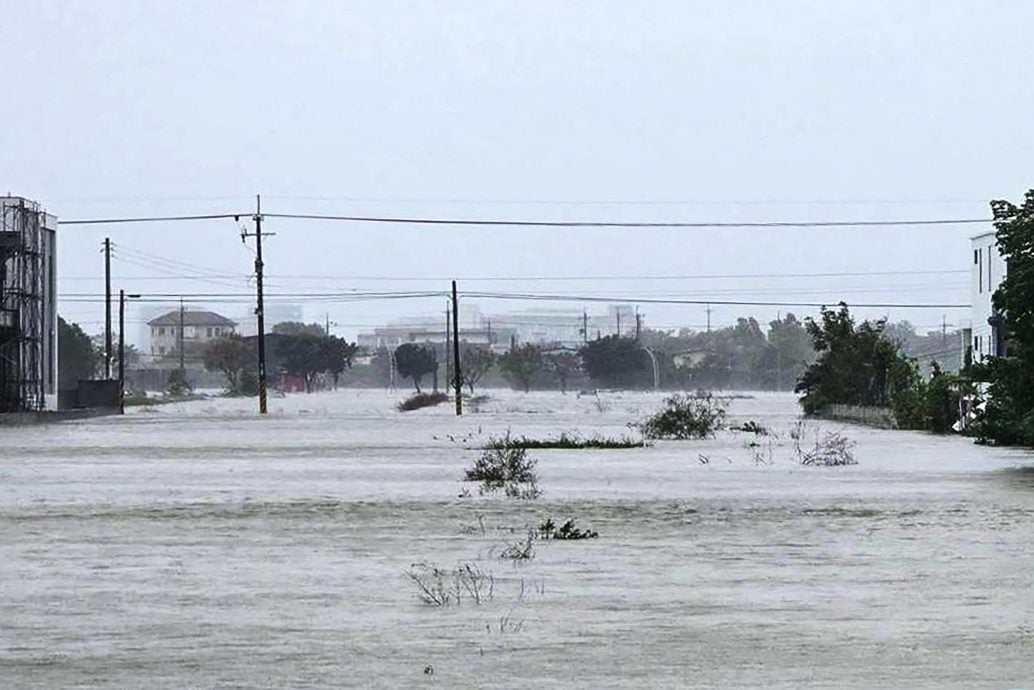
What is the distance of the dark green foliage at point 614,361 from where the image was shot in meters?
172

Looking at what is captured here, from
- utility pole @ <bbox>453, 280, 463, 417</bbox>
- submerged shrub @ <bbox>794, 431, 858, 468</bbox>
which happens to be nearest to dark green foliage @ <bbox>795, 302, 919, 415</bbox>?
utility pole @ <bbox>453, 280, 463, 417</bbox>

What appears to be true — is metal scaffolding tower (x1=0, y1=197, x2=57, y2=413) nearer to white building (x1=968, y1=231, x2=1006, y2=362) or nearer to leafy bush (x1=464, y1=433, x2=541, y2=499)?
white building (x1=968, y1=231, x2=1006, y2=362)

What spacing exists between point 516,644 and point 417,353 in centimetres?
16663

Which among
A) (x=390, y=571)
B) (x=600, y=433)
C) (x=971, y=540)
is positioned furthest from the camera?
(x=600, y=433)

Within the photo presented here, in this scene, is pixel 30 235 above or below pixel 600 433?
above

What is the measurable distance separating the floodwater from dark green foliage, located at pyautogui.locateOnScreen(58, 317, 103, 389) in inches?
3622

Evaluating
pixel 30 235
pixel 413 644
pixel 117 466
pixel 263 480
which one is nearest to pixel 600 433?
pixel 117 466

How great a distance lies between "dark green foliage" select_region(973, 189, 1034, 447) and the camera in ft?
119

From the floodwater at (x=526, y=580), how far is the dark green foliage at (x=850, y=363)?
41444 millimetres

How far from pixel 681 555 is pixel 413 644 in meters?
6.33

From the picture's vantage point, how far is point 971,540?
67.2 ft

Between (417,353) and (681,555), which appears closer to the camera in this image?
(681,555)

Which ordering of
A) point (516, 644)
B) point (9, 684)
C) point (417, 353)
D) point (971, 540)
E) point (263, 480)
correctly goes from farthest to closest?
1. point (417, 353)
2. point (263, 480)
3. point (971, 540)
4. point (516, 644)
5. point (9, 684)

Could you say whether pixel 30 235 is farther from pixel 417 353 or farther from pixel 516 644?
pixel 417 353
